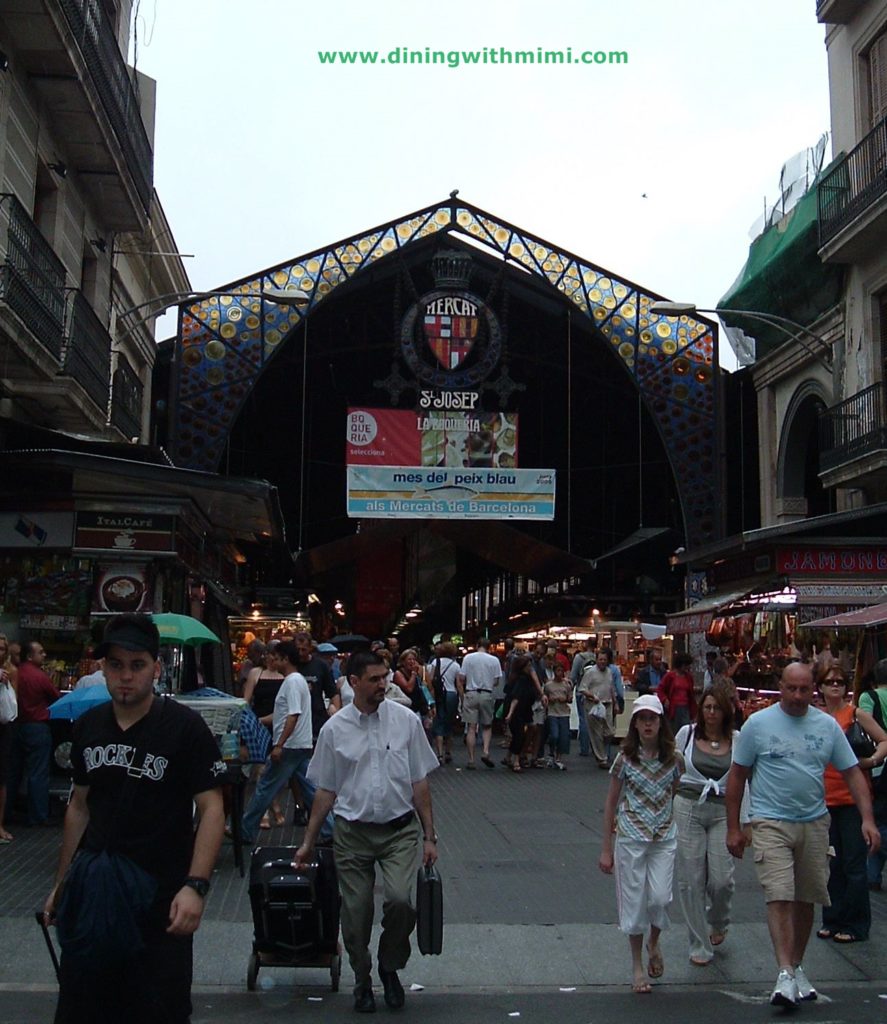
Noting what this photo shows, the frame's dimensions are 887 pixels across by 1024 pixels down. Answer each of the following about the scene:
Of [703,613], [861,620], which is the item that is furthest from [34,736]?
[703,613]

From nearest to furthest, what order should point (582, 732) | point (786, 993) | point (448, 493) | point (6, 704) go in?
point (786, 993), point (6, 704), point (582, 732), point (448, 493)

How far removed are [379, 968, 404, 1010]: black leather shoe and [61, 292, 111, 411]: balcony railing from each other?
10967mm

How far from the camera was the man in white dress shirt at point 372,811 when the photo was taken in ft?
Result: 19.7

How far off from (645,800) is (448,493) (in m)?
18.4

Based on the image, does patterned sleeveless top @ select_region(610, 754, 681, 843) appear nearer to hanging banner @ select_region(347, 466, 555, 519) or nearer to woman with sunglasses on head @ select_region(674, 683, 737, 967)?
woman with sunglasses on head @ select_region(674, 683, 737, 967)

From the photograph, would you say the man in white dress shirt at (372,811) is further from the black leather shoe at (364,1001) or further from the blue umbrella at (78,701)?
the blue umbrella at (78,701)

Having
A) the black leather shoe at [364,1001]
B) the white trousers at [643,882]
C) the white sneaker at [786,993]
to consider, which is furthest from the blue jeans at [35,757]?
the white sneaker at [786,993]

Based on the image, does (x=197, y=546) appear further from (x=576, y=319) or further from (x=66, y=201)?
(x=576, y=319)

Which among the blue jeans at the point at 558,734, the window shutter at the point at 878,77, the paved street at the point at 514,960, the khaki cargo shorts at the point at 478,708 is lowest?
the paved street at the point at 514,960

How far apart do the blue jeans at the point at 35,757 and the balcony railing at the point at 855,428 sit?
46.6 ft

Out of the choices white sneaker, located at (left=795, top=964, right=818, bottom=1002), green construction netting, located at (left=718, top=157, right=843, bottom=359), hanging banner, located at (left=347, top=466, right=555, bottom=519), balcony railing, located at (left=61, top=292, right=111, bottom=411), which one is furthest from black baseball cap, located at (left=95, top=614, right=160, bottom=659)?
green construction netting, located at (left=718, top=157, right=843, bottom=359)

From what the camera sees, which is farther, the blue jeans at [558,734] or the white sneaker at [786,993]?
the blue jeans at [558,734]

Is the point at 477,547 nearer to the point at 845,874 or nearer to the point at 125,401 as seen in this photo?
the point at 125,401

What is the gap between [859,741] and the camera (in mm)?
8141
